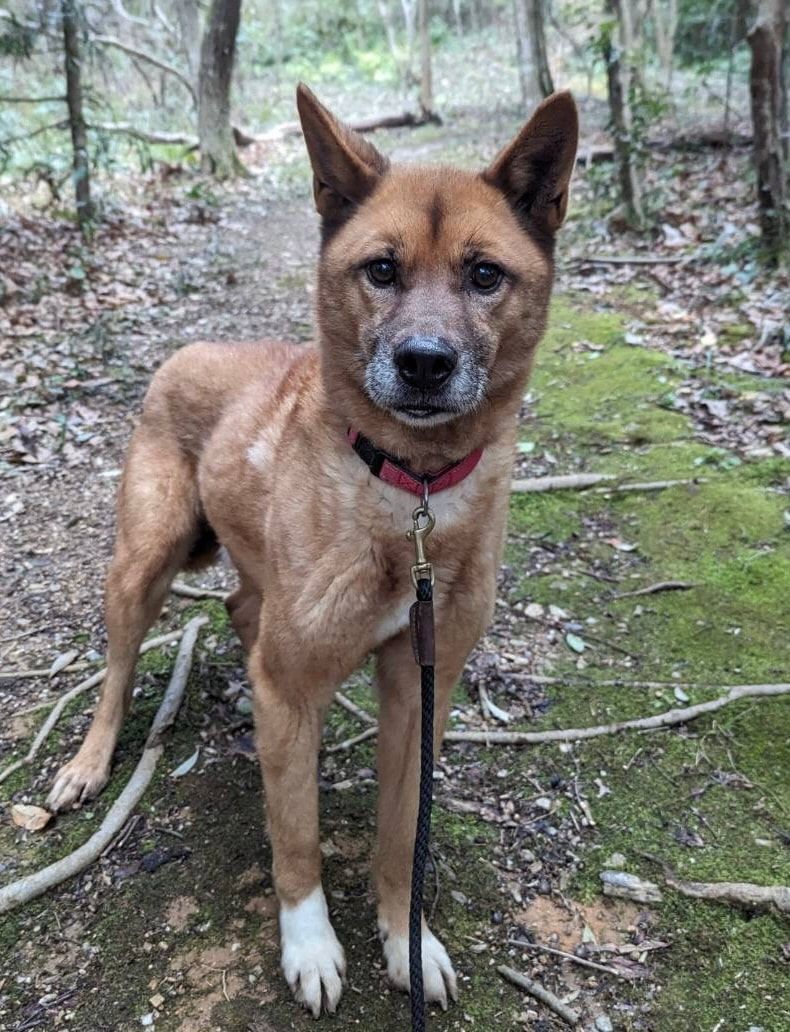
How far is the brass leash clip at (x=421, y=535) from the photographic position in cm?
223

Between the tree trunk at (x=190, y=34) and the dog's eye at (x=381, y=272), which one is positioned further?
the tree trunk at (x=190, y=34)

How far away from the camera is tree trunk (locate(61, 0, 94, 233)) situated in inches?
318

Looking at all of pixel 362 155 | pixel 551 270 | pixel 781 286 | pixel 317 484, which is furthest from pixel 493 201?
pixel 781 286

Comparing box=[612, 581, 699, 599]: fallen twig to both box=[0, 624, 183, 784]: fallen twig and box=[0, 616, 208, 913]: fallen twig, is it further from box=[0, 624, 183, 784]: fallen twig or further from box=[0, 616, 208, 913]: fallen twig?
box=[0, 624, 183, 784]: fallen twig

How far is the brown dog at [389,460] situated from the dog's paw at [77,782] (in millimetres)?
973

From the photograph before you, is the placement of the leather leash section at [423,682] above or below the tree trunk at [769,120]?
below

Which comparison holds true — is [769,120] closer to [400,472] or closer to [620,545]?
[620,545]

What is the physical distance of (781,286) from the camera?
277 inches

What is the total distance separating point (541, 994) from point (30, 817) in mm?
1985

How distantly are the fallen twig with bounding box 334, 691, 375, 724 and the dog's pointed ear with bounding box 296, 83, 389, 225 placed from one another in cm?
210

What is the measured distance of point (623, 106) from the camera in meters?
8.82

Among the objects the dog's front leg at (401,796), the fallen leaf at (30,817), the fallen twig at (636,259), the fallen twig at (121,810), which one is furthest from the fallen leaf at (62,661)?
the fallen twig at (636,259)

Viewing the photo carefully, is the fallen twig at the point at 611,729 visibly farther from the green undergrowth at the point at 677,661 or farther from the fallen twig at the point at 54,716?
the fallen twig at the point at 54,716

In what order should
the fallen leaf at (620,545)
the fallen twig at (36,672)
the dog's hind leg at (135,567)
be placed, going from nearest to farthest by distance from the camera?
the dog's hind leg at (135,567)
the fallen twig at (36,672)
the fallen leaf at (620,545)
